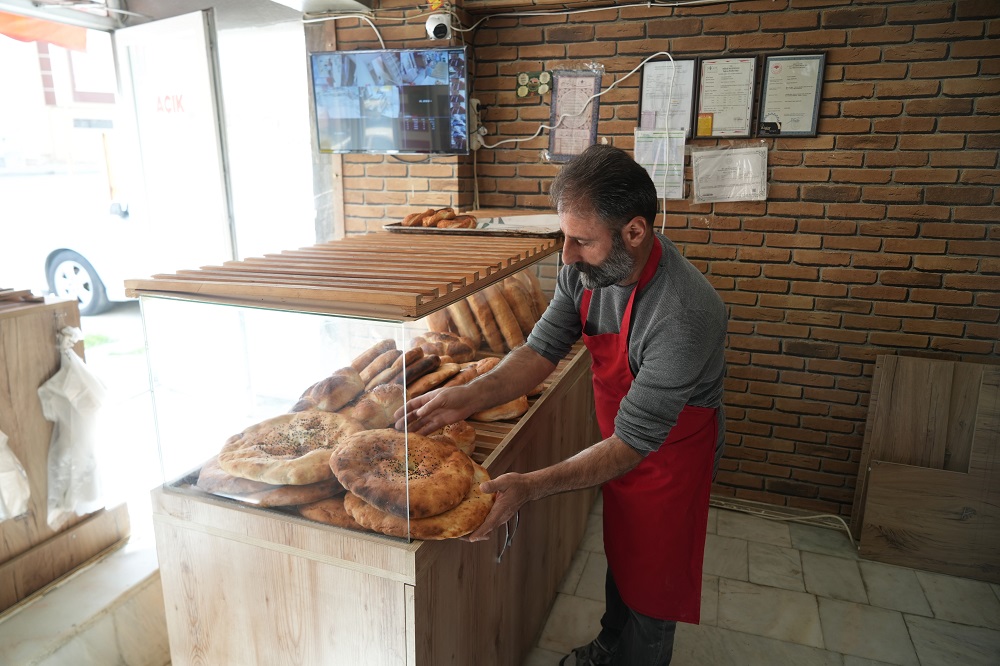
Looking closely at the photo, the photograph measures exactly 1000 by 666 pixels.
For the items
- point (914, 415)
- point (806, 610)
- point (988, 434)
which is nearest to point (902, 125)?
point (914, 415)

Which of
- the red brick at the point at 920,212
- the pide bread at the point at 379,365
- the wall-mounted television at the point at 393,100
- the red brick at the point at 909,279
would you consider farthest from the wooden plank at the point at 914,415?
the pide bread at the point at 379,365

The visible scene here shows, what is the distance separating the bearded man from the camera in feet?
5.12

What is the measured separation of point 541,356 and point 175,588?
120cm

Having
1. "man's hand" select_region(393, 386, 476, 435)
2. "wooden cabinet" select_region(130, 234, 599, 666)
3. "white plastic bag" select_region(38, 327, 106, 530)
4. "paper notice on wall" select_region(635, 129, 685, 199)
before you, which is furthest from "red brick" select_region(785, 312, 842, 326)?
"white plastic bag" select_region(38, 327, 106, 530)

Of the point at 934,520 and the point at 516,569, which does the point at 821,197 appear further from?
the point at 516,569

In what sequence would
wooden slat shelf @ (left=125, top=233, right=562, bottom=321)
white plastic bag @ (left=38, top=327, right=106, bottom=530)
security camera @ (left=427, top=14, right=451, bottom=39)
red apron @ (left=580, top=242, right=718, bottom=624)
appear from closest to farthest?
1. wooden slat shelf @ (left=125, top=233, right=562, bottom=321)
2. red apron @ (left=580, top=242, right=718, bottom=624)
3. white plastic bag @ (left=38, top=327, right=106, bottom=530)
4. security camera @ (left=427, top=14, right=451, bottom=39)

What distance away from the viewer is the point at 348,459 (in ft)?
4.27

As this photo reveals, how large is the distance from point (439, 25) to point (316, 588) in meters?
2.74

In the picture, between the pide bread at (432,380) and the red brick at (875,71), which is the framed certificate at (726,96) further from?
the pide bread at (432,380)

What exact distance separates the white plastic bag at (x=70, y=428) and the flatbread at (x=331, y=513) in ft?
4.81

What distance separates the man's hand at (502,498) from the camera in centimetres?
137

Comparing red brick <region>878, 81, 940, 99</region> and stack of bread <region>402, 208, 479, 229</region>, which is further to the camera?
red brick <region>878, 81, 940, 99</region>

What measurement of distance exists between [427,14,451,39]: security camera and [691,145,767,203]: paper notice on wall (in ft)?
4.60

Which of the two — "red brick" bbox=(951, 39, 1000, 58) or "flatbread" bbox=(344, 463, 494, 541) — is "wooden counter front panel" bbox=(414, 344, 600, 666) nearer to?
"flatbread" bbox=(344, 463, 494, 541)
